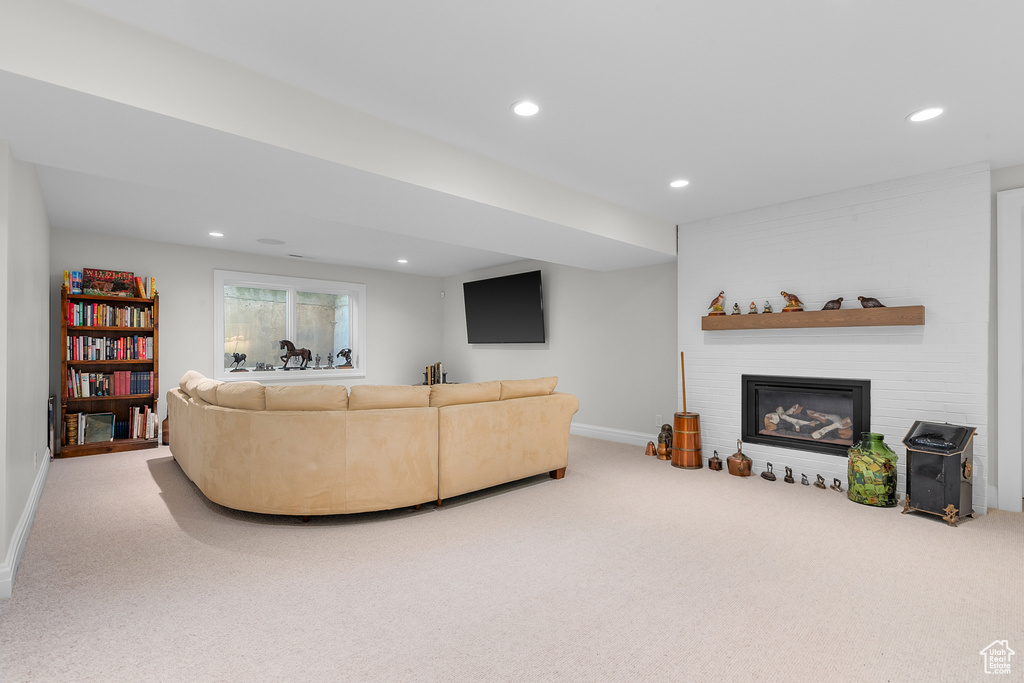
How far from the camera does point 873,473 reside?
134 inches

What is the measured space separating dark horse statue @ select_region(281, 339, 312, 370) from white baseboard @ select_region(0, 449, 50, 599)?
311 cm

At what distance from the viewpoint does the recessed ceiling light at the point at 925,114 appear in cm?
260

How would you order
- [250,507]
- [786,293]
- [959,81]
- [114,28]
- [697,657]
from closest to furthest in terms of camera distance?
[697,657] → [114,28] → [959,81] → [250,507] → [786,293]

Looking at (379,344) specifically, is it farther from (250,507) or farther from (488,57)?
(488,57)

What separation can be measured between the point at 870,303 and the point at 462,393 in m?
3.00

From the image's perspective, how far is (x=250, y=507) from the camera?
120 inches

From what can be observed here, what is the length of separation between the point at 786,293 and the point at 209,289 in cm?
598

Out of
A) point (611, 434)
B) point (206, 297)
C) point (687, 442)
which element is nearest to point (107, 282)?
point (206, 297)

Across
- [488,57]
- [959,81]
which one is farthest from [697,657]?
[959,81]

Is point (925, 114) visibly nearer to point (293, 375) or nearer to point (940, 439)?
point (940, 439)

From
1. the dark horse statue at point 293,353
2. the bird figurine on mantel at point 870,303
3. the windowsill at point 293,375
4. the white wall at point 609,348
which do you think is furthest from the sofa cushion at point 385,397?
the dark horse statue at point 293,353

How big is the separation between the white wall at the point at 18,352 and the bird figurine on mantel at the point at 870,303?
495cm

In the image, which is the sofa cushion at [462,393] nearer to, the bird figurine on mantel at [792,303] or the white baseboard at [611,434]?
the white baseboard at [611,434]

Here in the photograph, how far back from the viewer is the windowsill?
6121mm
